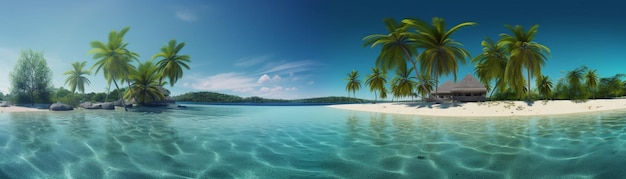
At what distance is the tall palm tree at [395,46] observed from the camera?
83.6 feet

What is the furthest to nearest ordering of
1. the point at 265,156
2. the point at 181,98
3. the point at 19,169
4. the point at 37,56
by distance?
the point at 181,98
the point at 37,56
the point at 265,156
the point at 19,169

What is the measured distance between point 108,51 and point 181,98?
61.9 metres

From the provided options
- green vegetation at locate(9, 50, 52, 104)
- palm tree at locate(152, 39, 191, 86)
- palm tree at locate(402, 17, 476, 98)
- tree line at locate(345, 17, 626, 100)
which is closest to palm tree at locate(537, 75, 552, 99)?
tree line at locate(345, 17, 626, 100)

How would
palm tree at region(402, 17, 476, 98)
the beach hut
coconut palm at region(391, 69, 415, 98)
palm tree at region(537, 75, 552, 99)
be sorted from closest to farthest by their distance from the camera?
1. palm tree at region(402, 17, 476, 98)
2. the beach hut
3. palm tree at region(537, 75, 552, 99)
4. coconut palm at region(391, 69, 415, 98)

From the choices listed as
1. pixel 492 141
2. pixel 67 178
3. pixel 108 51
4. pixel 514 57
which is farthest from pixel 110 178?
pixel 514 57

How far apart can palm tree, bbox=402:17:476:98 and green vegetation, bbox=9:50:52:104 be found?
3908 centimetres

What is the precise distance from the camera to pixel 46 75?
29297 millimetres

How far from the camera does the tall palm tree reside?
25.5 metres

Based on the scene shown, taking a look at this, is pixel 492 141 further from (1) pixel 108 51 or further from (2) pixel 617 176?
(1) pixel 108 51

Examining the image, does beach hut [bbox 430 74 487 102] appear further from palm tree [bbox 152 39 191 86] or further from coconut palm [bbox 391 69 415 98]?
→ palm tree [bbox 152 39 191 86]

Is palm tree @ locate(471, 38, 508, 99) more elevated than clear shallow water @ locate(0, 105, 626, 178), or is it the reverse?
palm tree @ locate(471, 38, 508, 99)

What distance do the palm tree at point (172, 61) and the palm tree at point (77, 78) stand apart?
46.3 feet

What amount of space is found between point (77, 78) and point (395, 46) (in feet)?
152

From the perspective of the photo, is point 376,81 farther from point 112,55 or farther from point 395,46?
point 112,55
